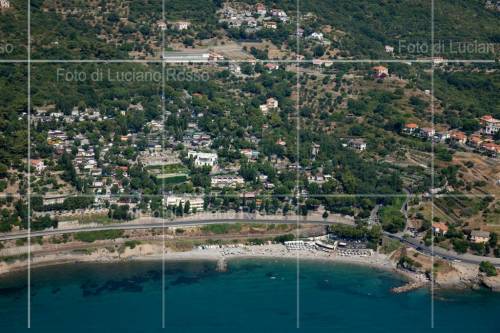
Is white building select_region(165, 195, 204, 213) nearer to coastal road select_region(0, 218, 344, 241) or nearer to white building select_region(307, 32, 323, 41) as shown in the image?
coastal road select_region(0, 218, 344, 241)

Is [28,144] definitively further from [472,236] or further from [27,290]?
[472,236]

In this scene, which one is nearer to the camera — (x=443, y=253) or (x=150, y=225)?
(x=443, y=253)

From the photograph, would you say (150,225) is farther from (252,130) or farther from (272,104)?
(272,104)

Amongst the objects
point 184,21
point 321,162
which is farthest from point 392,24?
point 321,162

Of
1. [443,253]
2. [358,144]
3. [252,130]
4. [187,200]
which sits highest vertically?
[252,130]

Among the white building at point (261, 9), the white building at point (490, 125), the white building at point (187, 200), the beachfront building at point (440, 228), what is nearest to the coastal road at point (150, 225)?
the white building at point (187, 200)

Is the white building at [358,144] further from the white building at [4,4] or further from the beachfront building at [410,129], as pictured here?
the white building at [4,4]

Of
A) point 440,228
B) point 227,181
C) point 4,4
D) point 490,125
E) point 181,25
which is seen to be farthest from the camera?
point 181,25

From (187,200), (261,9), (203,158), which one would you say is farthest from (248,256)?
(261,9)
